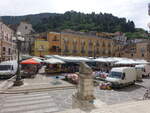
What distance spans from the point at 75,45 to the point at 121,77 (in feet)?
89.0

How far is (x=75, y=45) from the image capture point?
4109 cm

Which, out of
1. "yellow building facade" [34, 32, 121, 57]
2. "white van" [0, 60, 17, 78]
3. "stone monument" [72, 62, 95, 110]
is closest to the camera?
"stone monument" [72, 62, 95, 110]

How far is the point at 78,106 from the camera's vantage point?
725cm

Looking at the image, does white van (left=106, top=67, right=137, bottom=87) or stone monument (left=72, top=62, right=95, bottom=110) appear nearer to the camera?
stone monument (left=72, top=62, right=95, bottom=110)

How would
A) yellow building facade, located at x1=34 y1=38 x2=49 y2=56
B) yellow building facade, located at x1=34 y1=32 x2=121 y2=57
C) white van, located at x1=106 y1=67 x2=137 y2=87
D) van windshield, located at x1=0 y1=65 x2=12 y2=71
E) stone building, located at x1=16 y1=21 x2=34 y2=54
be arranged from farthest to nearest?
stone building, located at x1=16 y1=21 x2=34 y2=54
yellow building facade, located at x1=34 y1=32 x2=121 y2=57
yellow building facade, located at x1=34 y1=38 x2=49 y2=56
van windshield, located at x1=0 y1=65 x2=12 y2=71
white van, located at x1=106 y1=67 x2=137 y2=87

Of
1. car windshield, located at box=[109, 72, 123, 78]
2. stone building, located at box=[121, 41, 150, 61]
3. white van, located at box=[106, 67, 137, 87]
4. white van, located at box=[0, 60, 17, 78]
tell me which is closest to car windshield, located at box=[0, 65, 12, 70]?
white van, located at box=[0, 60, 17, 78]

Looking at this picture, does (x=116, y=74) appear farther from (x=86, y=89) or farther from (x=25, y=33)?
(x=25, y=33)

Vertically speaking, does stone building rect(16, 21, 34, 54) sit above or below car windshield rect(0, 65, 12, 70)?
above

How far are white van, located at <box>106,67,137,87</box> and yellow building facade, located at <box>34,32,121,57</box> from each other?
21621mm

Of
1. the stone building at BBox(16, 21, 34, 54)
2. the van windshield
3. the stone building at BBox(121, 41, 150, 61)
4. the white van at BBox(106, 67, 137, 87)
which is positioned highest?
the stone building at BBox(16, 21, 34, 54)

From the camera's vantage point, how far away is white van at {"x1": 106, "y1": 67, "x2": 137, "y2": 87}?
578 inches

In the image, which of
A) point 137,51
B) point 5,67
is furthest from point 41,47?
point 137,51

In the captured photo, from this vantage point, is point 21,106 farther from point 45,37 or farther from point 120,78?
point 45,37

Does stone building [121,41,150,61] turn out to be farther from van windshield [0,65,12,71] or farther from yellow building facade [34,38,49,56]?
van windshield [0,65,12,71]
